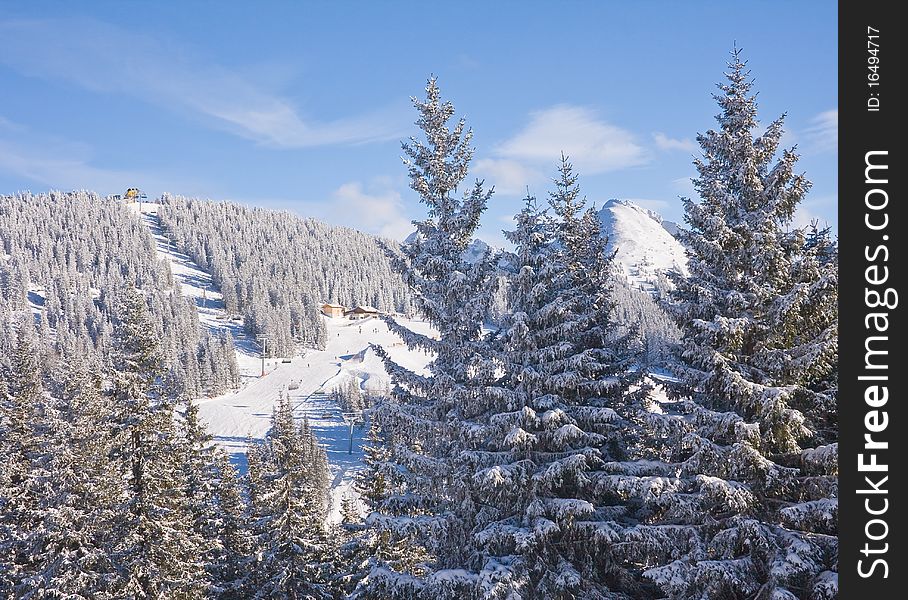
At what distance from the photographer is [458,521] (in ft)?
47.5

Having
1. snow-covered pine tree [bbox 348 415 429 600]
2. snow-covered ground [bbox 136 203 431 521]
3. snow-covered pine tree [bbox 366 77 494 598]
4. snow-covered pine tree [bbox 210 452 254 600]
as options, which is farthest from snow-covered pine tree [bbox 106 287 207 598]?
snow-covered ground [bbox 136 203 431 521]

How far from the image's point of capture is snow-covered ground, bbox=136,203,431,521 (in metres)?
83.3

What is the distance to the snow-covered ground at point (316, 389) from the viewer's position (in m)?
83.3

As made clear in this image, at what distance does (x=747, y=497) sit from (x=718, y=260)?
16.8 feet

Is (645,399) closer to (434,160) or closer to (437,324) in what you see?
(437,324)

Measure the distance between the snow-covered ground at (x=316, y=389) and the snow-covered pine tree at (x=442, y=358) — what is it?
42766 mm

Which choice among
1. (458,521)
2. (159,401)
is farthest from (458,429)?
(159,401)

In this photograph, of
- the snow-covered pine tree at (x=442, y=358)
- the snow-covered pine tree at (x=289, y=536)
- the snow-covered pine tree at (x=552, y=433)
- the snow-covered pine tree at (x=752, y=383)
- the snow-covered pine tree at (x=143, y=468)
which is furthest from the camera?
the snow-covered pine tree at (x=289, y=536)

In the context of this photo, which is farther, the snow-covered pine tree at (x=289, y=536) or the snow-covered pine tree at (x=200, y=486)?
the snow-covered pine tree at (x=200, y=486)

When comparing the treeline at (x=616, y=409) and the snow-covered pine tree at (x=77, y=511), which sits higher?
the treeline at (x=616, y=409)

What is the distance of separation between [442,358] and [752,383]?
7797 millimetres

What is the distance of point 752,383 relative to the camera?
1116cm

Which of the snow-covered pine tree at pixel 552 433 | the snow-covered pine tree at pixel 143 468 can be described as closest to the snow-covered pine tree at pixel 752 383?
the snow-covered pine tree at pixel 552 433

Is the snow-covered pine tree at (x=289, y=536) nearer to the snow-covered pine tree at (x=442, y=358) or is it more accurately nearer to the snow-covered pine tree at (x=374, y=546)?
the snow-covered pine tree at (x=374, y=546)
